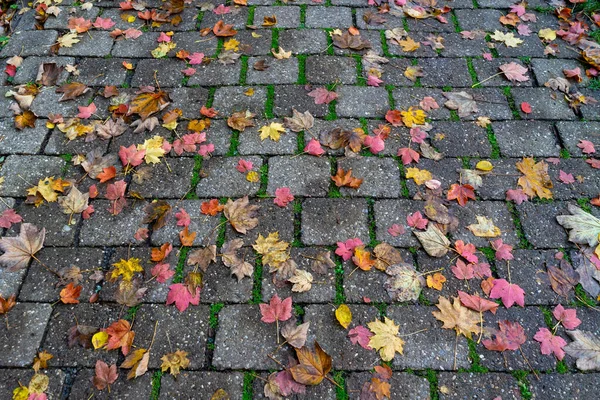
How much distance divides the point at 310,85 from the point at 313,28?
2.09ft

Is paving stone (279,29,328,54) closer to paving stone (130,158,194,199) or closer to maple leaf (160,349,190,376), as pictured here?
paving stone (130,158,194,199)

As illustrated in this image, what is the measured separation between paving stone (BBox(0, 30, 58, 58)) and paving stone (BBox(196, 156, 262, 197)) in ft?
5.41

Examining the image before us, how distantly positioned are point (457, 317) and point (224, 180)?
138cm

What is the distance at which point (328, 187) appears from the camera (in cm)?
255

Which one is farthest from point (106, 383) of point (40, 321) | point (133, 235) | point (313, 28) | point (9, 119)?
point (313, 28)

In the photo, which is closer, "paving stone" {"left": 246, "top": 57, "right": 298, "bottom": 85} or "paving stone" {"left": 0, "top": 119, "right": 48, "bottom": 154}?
"paving stone" {"left": 0, "top": 119, "right": 48, "bottom": 154}

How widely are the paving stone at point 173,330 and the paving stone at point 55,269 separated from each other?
0.31 metres

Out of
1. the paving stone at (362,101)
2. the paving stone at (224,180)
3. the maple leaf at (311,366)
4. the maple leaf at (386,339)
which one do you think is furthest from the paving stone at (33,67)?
the maple leaf at (386,339)

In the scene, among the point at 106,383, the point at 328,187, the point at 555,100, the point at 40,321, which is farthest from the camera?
the point at 555,100

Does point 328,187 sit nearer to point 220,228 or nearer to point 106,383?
point 220,228


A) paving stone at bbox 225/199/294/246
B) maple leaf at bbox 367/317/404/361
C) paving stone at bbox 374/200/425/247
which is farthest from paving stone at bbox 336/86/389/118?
maple leaf at bbox 367/317/404/361

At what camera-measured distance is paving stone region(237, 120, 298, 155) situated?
2.71m

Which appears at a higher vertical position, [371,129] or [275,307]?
[371,129]

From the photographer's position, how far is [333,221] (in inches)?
94.9
